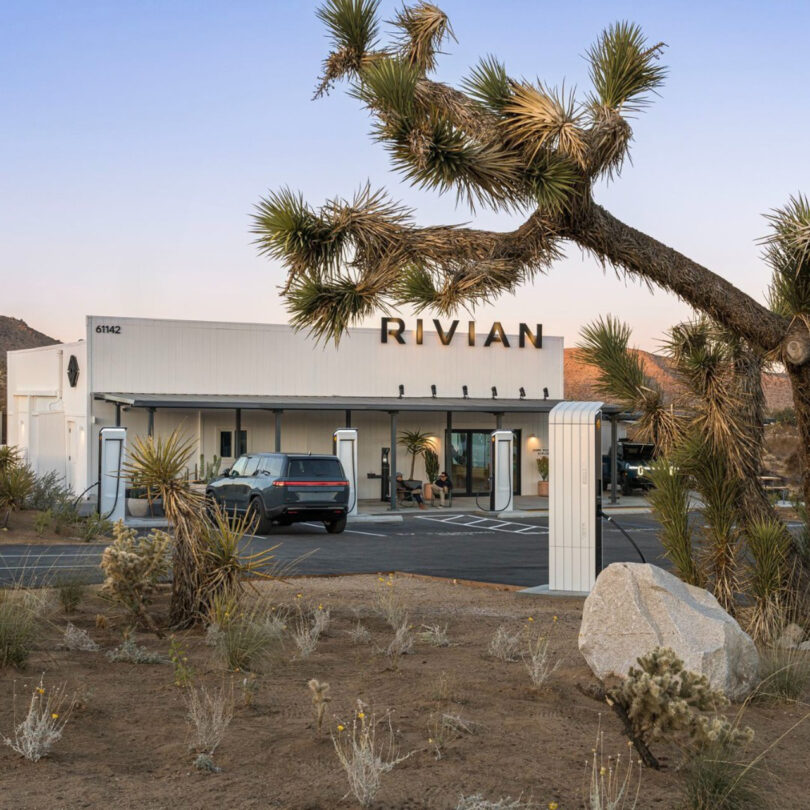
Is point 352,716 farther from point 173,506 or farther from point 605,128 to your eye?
point 605,128

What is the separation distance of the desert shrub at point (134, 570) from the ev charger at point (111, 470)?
14.4 m

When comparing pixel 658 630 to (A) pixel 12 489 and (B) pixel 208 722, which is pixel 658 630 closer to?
(B) pixel 208 722

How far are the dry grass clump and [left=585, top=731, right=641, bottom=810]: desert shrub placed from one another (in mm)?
1756

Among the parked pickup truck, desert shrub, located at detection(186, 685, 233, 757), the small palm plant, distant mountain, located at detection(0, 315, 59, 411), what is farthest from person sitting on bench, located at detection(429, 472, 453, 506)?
distant mountain, located at detection(0, 315, 59, 411)

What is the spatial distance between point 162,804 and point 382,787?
3.11 ft

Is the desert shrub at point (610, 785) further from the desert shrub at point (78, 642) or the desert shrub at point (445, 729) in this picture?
the desert shrub at point (78, 642)

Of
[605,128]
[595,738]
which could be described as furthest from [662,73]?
[595,738]

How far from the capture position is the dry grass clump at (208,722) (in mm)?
5172

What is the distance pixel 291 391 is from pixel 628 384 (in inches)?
964

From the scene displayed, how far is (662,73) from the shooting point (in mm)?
9227

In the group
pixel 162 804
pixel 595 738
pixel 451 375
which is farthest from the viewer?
pixel 451 375

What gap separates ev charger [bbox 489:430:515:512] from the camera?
29234mm

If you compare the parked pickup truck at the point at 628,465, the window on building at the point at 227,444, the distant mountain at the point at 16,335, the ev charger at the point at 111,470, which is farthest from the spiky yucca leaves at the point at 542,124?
the distant mountain at the point at 16,335

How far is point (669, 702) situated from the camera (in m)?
5.07
